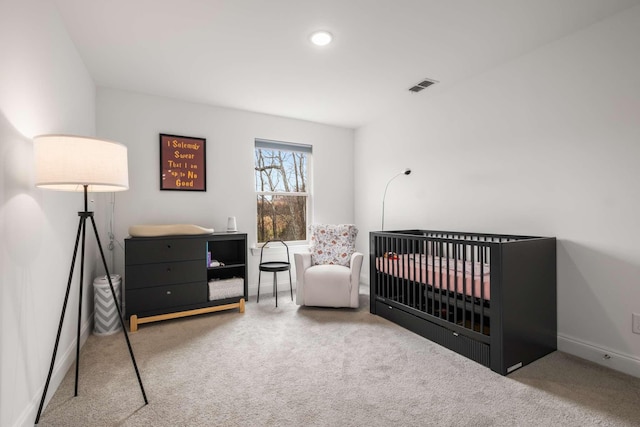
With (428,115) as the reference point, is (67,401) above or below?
below

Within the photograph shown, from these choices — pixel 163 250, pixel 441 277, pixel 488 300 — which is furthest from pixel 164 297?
pixel 488 300

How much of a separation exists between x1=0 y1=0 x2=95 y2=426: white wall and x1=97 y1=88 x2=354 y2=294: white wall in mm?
1017

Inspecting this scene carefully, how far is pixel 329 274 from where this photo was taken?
3.20 m

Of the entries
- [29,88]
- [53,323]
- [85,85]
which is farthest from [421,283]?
[85,85]

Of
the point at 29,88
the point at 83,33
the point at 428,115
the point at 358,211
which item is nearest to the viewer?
the point at 29,88

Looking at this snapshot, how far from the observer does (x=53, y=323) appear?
1.90m

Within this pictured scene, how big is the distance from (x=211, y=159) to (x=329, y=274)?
75.5 inches

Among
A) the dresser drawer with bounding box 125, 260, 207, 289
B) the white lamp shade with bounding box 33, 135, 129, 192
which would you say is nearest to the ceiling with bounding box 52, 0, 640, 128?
the white lamp shade with bounding box 33, 135, 129, 192

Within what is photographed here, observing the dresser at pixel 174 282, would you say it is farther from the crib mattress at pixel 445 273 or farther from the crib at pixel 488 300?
the crib at pixel 488 300

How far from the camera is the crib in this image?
6.64ft

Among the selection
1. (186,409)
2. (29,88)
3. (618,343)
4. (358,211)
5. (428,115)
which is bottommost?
(186,409)

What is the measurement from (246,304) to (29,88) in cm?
262

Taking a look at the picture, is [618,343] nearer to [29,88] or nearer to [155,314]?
[155,314]

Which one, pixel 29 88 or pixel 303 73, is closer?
pixel 29 88
